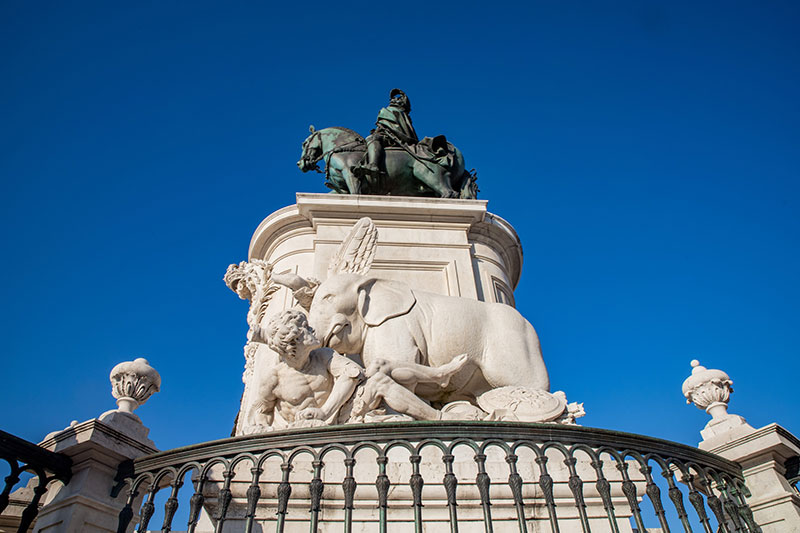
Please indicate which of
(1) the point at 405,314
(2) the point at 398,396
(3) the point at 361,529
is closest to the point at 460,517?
(3) the point at 361,529

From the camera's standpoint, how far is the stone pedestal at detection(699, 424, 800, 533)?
444 cm

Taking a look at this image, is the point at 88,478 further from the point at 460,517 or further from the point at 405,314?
the point at 405,314

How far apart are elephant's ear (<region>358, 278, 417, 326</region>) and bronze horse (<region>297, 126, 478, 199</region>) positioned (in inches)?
127

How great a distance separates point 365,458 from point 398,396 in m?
0.71

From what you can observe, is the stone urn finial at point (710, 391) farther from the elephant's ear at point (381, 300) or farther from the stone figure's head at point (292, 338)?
the stone figure's head at point (292, 338)

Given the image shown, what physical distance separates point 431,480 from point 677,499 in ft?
5.41

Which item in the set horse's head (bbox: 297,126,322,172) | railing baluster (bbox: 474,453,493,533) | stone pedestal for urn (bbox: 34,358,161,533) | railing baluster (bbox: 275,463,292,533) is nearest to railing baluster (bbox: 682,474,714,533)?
railing baluster (bbox: 474,453,493,533)

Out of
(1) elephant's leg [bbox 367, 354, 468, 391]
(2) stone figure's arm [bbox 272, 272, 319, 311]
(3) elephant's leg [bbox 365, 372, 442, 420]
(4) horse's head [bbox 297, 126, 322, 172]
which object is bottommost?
(3) elephant's leg [bbox 365, 372, 442, 420]

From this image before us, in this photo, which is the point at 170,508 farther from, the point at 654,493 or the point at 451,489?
the point at 654,493

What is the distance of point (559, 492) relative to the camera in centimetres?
450

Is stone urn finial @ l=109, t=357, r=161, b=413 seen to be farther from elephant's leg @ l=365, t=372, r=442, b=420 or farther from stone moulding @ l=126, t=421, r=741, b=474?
elephant's leg @ l=365, t=372, r=442, b=420

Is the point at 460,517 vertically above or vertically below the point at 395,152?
below

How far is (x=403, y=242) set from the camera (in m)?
7.87

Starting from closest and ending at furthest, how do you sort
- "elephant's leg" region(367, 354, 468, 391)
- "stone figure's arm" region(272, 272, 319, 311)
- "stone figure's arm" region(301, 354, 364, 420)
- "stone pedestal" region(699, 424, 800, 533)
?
"stone pedestal" region(699, 424, 800, 533) → "stone figure's arm" region(301, 354, 364, 420) → "elephant's leg" region(367, 354, 468, 391) → "stone figure's arm" region(272, 272, 319, 311)
